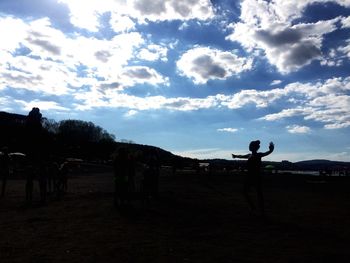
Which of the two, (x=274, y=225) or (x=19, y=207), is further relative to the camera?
(x=19, y=207)

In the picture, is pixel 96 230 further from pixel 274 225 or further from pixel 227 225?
pixel 274 225

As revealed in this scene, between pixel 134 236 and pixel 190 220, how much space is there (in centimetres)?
255

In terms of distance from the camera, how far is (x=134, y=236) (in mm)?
8195

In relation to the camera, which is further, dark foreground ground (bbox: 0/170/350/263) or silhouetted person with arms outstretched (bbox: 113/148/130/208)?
silhouetted person with arms outstretched (bbox: 113/148/130/208)

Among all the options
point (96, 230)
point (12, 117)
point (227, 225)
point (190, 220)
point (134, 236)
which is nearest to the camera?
point (134, 236)

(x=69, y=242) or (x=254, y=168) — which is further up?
(x=254, y=168)

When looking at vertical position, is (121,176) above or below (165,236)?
above

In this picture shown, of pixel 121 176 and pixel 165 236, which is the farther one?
pixel 121 176

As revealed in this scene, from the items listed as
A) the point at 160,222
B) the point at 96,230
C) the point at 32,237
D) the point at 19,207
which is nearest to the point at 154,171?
the point at 19,207

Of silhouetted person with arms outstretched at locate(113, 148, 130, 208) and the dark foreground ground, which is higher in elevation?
silhouetted person with arms outstretched at locate(113, 148, 130, 208)

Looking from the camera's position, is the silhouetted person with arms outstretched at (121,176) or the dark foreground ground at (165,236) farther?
the silhouetted person with arms outstretched at (121,176)

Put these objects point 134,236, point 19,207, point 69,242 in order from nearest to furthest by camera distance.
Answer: point 69,242 < point 134,236 < point 19,207

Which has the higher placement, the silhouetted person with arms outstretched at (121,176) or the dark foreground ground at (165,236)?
the silhouetted person with arms outstretched at (121,176)

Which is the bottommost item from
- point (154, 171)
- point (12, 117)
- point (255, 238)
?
point (255, 238)
